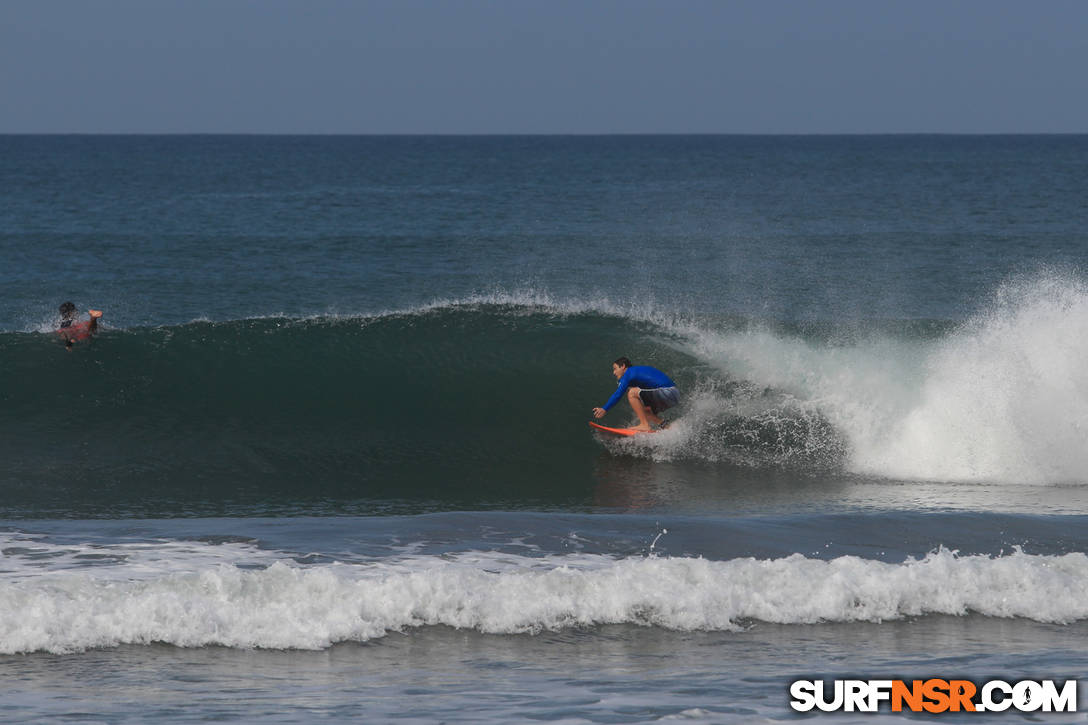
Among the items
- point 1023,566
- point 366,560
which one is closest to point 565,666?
point 366,560

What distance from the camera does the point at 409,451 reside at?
14305 millimetres

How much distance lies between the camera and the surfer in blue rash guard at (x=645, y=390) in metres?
13.8

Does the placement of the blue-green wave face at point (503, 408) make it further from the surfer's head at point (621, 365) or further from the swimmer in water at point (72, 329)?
the surfer's head at point (621, 365)

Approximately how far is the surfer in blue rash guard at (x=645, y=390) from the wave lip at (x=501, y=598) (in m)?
5.13

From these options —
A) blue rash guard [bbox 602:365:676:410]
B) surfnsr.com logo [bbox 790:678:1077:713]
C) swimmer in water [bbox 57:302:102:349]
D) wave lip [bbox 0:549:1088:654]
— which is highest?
swimmer in water [bbox 57:302:102:349]

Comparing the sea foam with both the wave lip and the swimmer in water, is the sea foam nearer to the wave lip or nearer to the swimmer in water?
the wave lip

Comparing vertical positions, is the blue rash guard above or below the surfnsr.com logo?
above

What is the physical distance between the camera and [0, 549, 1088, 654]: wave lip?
292 inches

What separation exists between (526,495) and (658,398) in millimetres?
2159

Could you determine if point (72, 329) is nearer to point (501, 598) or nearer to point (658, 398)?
point (658, 398)

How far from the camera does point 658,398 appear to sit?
1392 cm

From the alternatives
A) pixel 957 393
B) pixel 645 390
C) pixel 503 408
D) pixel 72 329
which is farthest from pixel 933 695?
pixel 72 329

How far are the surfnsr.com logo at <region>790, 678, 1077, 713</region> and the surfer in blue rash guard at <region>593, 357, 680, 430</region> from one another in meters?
7.17

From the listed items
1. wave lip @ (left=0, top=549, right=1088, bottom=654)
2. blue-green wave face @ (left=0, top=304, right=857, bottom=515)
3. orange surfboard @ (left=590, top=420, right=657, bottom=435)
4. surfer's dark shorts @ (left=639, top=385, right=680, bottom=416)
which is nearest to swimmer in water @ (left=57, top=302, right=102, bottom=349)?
blue-green wave face @ (left=0, top=304, right=857, bottom=515)
